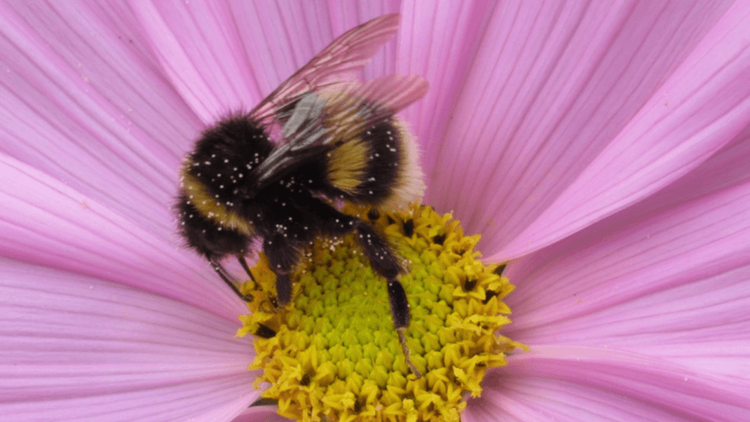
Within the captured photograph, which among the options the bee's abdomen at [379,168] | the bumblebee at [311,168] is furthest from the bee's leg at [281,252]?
the bee's abdomen at [379,168]

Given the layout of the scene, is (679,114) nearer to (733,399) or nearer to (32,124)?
(733,399)

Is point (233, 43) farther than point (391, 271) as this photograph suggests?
Yes

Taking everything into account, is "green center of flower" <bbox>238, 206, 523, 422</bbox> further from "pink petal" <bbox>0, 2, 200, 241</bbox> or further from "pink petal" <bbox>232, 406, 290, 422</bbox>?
"pink petal" <bbox>0, 2, 200, 241</bbox>

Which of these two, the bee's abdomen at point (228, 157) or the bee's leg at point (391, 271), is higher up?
the bee's abdomen at point (228, 157)

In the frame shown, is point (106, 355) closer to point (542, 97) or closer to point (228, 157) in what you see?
point (228, 157)

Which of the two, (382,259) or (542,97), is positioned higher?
(542,97)

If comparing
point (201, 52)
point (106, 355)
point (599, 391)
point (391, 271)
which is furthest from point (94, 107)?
point (599, 391)

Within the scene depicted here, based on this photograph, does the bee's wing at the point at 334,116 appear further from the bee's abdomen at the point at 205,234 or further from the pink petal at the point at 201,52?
the pink petal at the point at 201,52

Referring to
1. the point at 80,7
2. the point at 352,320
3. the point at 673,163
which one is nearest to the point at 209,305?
the point at 352,320
